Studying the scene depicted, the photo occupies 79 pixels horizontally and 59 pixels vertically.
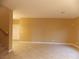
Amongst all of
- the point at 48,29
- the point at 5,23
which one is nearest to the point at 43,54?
the point at 5,23

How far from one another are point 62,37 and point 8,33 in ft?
19.7

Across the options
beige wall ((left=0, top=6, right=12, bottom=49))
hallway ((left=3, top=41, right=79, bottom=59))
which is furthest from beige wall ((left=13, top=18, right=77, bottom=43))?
beige wall ((left=0, top=6, right=12, bottom=49))

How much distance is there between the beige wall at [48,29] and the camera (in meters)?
11.5

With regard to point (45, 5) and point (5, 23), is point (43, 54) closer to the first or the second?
point (45, 5)

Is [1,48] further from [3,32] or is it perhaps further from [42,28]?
[42,28]

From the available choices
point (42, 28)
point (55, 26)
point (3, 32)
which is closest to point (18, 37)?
point (42, 28)

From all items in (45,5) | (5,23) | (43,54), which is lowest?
(43,54)

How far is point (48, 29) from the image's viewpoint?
11.6 m

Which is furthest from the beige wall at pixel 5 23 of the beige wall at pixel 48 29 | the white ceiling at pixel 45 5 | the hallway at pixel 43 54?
the beige wall at pixel 48 29

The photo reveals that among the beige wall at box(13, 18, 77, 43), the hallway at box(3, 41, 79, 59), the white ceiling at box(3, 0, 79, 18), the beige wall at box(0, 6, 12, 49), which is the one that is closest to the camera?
the white ceiling at box(3, 0, 79, 18)

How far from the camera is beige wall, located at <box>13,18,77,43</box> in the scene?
11.5 m

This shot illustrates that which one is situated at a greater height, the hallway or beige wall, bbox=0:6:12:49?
Answer: beige wall, bbox=0:6:12:49

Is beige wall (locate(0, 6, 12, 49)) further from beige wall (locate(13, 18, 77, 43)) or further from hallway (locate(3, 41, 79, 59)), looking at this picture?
beige wall (locate(13, 18, 77, 43))

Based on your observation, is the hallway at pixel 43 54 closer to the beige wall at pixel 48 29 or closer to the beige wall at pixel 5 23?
the beige wall at pixel 5 23
